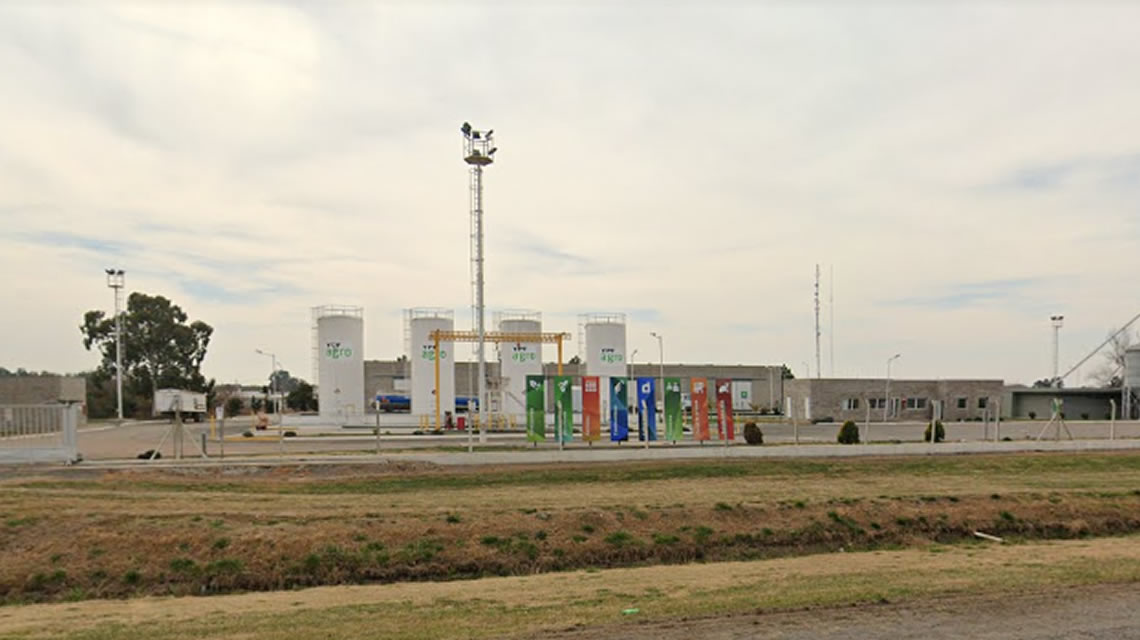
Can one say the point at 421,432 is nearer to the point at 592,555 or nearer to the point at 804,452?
the point at 804,452

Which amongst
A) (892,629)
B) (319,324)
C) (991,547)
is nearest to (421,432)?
(319,324)

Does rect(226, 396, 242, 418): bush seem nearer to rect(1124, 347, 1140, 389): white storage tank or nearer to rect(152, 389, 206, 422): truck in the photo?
rect(152, 389, 206, 422): truck

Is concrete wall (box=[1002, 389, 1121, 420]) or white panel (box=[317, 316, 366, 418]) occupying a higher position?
white panel (box=[317, 316, 366, 418])

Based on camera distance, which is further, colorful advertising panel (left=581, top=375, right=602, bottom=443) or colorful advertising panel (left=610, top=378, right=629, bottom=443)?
colorful advertising panel (left=610, top=378, right=629, bottom=443)

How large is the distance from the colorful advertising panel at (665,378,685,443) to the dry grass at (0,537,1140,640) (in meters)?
16.0

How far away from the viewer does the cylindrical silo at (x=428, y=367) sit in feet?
196

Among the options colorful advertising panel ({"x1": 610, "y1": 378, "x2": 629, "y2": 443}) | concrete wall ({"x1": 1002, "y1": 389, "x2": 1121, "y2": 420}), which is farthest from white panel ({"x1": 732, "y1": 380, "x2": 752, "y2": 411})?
colorful advertising panel ({"x1": 610, "y1": 378, "x2": 629, "y2": 443})

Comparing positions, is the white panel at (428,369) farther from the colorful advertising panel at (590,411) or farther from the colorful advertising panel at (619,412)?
the colorful advertising panel at (590,411)

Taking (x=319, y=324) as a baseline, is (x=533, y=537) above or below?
below

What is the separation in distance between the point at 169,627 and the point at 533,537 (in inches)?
297

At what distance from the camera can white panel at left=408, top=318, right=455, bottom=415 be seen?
2355 inches

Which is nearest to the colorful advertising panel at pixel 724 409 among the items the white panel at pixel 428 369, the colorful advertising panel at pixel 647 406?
the colorful advertising panel at pixel 647 406

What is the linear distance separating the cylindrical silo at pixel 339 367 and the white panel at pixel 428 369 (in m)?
4.14

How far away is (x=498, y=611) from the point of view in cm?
1238
